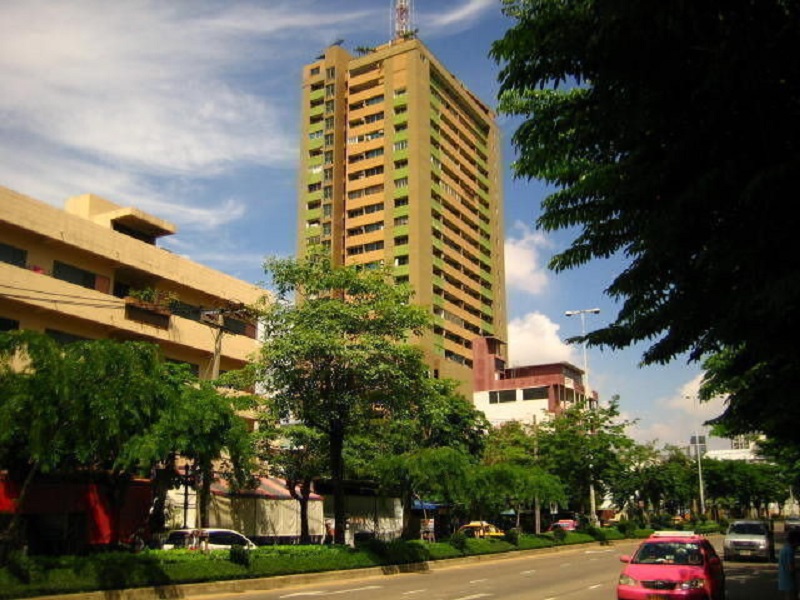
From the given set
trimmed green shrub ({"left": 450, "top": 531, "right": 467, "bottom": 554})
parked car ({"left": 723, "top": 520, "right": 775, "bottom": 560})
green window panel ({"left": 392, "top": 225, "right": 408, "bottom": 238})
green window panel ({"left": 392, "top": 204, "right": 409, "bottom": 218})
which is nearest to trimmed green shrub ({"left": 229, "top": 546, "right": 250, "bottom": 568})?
trimmed green shrub ({"left": 450, "top": 531, "right": 467, "bottom": 554})

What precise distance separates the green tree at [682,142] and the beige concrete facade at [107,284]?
70.9 feet

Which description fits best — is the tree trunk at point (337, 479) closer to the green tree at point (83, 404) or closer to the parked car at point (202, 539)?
the parked car at point (202, 539)

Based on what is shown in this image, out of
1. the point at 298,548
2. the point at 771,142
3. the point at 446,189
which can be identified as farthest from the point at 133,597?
the point at 446,189

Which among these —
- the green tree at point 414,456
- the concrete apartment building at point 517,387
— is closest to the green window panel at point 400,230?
the concrete apartment building at point 517,387

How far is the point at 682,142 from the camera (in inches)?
260

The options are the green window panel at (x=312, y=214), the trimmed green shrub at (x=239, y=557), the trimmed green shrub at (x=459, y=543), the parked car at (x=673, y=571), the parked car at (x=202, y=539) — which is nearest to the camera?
the parked car at (x=673, y=571)

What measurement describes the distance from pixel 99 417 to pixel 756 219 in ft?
47.6

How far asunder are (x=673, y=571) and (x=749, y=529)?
75.8 ft

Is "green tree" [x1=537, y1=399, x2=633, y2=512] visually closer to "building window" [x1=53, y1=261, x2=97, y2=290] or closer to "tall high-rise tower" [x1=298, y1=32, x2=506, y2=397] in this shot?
"building window" [x1=53, y1=261, x2=97, y2=290]

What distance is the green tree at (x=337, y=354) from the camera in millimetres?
25422

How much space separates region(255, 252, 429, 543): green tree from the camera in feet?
83.4

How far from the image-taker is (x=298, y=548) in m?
24.6

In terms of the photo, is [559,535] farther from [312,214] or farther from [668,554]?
[312,214]

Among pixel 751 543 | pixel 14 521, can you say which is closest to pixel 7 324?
pixel 14 521
